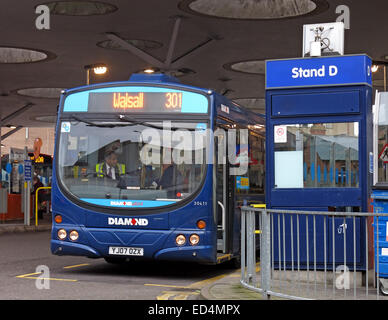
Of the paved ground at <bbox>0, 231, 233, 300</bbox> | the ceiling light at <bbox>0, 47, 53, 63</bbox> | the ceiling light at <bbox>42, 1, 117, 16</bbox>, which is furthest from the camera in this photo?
the ceiling light at <bbox>0, 47, 53, 63</bbox>

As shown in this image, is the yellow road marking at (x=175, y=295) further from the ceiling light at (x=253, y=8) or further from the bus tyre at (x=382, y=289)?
the ceiling light at (x=253, y=8)

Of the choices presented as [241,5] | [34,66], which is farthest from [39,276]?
[34,66]

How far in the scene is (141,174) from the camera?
11.5 m

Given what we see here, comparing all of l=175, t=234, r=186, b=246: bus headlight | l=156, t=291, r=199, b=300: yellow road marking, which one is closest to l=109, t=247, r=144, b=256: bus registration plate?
l=175, t=234, r=186, b=246: bus headlight

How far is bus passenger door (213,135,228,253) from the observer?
37.5 ft

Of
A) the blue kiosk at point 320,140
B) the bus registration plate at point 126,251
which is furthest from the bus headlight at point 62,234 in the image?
the blue kiosk at point 320,140

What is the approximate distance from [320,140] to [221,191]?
2.43 meters

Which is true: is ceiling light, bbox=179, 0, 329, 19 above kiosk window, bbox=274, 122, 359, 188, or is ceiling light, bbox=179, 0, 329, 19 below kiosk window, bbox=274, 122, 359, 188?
above

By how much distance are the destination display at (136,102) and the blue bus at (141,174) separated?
0.05 feet

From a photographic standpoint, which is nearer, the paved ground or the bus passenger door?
the paved ground

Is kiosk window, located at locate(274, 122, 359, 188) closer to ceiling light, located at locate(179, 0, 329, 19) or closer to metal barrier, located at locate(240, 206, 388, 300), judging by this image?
metal barrier, located at locate(240, 206, 388, 300)

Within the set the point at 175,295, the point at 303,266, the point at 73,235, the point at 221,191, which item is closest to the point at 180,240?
the point at 221,191

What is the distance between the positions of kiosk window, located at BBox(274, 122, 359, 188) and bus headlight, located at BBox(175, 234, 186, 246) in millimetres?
1951

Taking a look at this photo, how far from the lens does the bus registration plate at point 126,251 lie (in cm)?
1120
